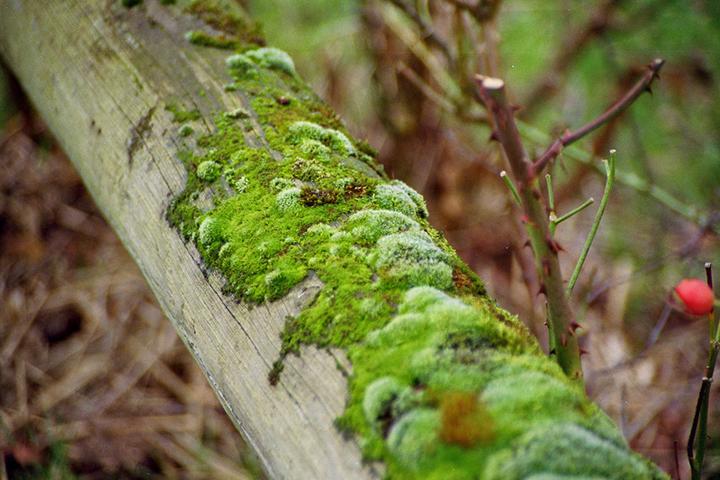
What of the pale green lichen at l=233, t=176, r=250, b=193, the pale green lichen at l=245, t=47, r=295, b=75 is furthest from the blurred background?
the pale green lichen at l=233, t=176, r=250, b=193

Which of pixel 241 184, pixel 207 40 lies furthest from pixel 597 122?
pixel 207 40

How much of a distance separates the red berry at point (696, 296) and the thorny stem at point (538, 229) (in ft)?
1.54

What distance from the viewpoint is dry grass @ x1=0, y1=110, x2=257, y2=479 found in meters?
2.65

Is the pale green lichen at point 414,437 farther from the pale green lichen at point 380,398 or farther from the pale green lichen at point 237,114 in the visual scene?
the pale green lichen at point 237,114

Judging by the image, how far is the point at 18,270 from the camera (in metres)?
3.43

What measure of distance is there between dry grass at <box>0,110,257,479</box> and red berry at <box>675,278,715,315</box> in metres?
1.85

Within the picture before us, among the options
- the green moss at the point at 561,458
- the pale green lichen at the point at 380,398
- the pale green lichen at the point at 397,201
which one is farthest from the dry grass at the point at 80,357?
the green moss at the point at 561,458

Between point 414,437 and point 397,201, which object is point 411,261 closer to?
point 397,201

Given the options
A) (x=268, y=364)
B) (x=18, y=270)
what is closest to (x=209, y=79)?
(x=268, y=364)

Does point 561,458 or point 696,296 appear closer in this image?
point 561,458

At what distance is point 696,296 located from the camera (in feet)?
4.98

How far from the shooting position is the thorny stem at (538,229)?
1.08m

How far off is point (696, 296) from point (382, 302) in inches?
36.1

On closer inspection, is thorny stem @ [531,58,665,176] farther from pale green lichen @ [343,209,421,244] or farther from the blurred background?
the blurred background
